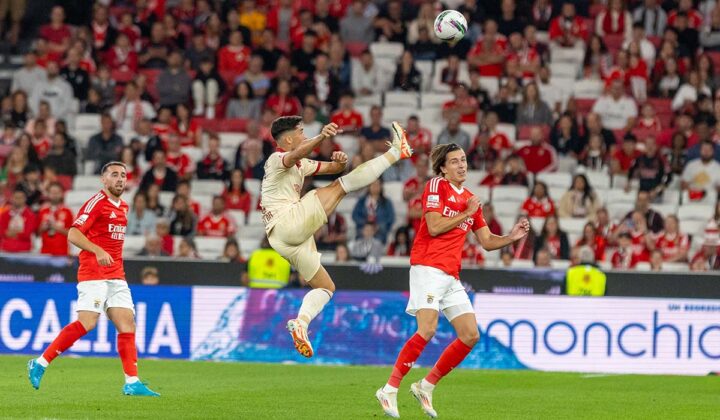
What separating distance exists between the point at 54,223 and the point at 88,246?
9.57m

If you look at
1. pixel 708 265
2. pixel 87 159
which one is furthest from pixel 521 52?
pixel 87 159

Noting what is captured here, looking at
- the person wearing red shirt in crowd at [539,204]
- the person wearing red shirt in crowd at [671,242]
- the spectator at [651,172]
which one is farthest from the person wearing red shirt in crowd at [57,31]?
the person wearing red shirt in crowd at [671,242]

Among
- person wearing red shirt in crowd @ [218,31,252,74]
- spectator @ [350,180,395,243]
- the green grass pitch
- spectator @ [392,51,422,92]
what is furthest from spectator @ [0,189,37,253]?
spectator @ [392,51,422,92]

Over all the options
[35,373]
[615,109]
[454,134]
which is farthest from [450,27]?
[615,109]

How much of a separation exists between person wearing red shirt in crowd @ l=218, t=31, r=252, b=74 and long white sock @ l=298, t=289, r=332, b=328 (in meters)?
14.1

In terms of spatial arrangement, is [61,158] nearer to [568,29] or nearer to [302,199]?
[568,29]

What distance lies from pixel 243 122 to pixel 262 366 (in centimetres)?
829

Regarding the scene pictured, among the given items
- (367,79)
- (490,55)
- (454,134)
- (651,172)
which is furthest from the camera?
(367,79)

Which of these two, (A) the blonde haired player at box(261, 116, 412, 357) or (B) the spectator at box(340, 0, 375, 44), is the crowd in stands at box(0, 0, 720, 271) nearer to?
(B) the spectator at box(340, 0, 375, 44)

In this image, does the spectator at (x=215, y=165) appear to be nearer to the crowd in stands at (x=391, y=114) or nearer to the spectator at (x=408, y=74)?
the crowd in stands at (x=391, y=114)

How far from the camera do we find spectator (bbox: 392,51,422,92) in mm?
24422

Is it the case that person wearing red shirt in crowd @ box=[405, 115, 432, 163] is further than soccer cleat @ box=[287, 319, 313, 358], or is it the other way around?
person wearing red shirt in crowd @ box=[405, 115, 432, 163]

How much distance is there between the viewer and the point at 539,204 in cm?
2194

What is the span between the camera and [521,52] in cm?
2491
